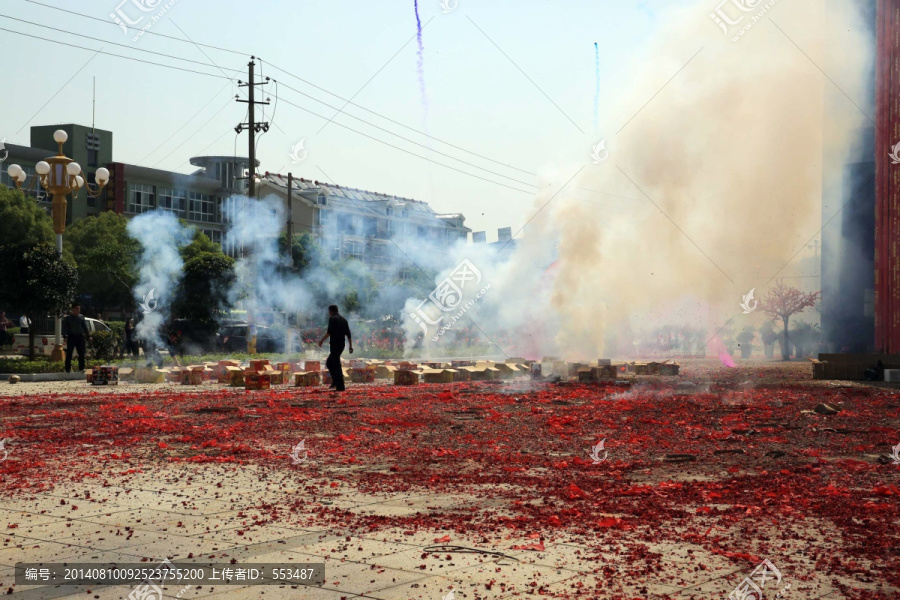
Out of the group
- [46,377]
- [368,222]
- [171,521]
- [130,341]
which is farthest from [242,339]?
[171,521]

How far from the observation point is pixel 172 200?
7194 centimetres

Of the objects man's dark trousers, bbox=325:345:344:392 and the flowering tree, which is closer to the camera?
man's dark trousers, bbox=325:345:344:392

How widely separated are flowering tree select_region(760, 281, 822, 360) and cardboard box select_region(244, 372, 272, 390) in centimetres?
2865

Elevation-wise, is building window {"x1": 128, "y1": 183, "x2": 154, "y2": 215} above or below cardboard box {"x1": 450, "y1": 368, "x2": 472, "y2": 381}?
above

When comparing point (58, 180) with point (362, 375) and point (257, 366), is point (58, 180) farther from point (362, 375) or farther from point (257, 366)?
point (362, 375)

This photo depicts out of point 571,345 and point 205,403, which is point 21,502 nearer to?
point 205,403

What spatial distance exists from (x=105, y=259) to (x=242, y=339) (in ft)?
40.0

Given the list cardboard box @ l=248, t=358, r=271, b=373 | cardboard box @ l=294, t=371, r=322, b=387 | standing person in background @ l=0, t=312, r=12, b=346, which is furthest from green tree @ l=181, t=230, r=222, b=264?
cardboard box @ l=294, t=371, r=322, b=387

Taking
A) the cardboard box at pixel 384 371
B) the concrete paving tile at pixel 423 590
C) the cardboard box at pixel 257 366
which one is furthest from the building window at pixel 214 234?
the concrete paving tile at pixel 423 590


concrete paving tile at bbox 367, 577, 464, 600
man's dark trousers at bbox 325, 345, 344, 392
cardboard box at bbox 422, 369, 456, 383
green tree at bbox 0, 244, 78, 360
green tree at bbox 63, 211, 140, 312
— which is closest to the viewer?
concrete paving tile at bbox 367, 577, 464, 600

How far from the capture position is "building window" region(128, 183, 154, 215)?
68.6 m

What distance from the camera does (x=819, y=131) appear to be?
28906mm

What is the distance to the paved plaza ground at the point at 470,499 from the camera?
16.9 feet

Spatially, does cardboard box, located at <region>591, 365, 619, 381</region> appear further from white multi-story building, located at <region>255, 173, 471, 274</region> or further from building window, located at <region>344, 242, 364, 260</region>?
building window, located at <region>344, 242, 364, 260</region>
